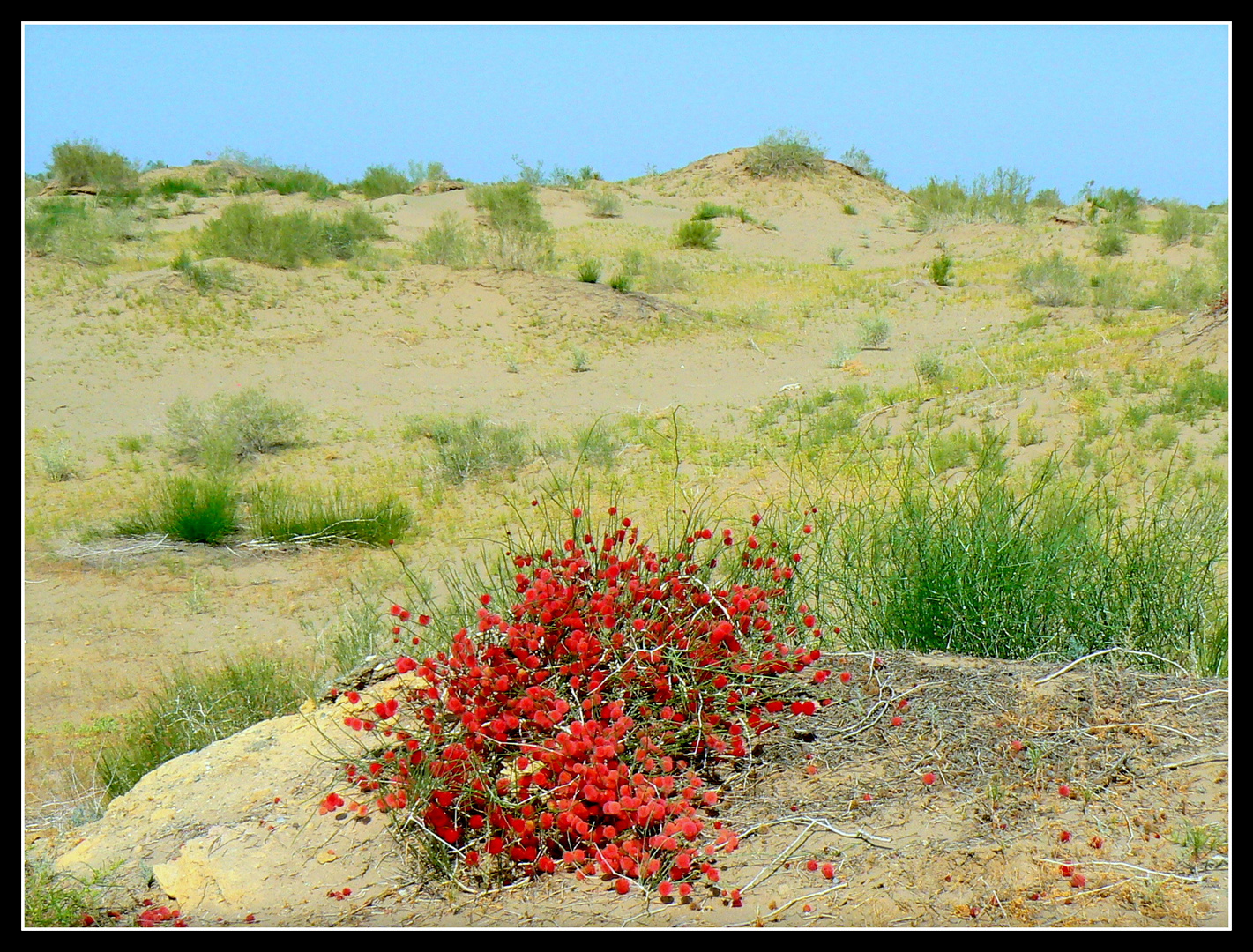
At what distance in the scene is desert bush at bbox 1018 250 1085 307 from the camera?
61.9 ft

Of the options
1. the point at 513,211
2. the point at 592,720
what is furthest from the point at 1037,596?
the point at 513,211

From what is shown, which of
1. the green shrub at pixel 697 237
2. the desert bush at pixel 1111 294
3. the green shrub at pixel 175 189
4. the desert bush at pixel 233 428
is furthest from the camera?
the green shrub at pixel 175 189

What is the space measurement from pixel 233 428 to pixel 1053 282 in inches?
582

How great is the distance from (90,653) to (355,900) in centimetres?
467

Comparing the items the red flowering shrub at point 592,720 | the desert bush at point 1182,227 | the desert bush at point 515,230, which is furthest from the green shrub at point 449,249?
the red flowering shrub at point 592,720

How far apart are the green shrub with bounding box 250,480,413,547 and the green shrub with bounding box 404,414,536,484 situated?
1345 mm

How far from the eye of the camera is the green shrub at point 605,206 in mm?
33000

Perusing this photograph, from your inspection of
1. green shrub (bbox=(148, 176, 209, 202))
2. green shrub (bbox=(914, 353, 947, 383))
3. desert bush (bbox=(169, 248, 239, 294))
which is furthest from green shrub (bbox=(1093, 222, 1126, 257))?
green shrub (bbox=(148, 176, 209, 202))

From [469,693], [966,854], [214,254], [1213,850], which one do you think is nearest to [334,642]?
[469,693]

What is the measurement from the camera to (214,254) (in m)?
19.4

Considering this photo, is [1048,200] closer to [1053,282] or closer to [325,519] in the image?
[1053,282]

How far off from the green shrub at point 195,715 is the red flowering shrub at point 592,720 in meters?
1.41

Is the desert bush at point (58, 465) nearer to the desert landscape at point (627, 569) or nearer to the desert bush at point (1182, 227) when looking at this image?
the desert landscape at point (627, 569)

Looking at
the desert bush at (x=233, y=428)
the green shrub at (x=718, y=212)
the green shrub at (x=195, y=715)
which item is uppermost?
the green shrub at (x=718, y=212)
